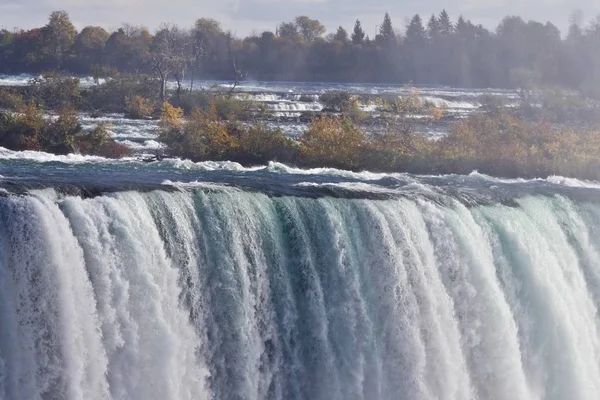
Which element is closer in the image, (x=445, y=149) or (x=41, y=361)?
(x=41, y=361)

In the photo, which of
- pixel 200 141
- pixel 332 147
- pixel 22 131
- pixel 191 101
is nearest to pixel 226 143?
pixel 200 141

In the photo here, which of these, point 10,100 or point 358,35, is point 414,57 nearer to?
point 358,35

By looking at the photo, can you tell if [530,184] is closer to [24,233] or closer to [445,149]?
[445,149]

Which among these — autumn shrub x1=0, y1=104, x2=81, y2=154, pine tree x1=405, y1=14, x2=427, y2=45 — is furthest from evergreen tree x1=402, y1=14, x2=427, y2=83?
autumn shrub x1=0, y1=104, x2=81, y2=154

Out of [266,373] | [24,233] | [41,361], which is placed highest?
[24,233]

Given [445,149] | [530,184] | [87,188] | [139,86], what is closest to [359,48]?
[139,86]

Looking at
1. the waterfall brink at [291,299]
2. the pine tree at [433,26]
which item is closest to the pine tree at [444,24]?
the pine tree at [433,26]

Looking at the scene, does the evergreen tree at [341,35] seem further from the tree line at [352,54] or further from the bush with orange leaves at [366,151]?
the bush with orange leaves at [366,151]
